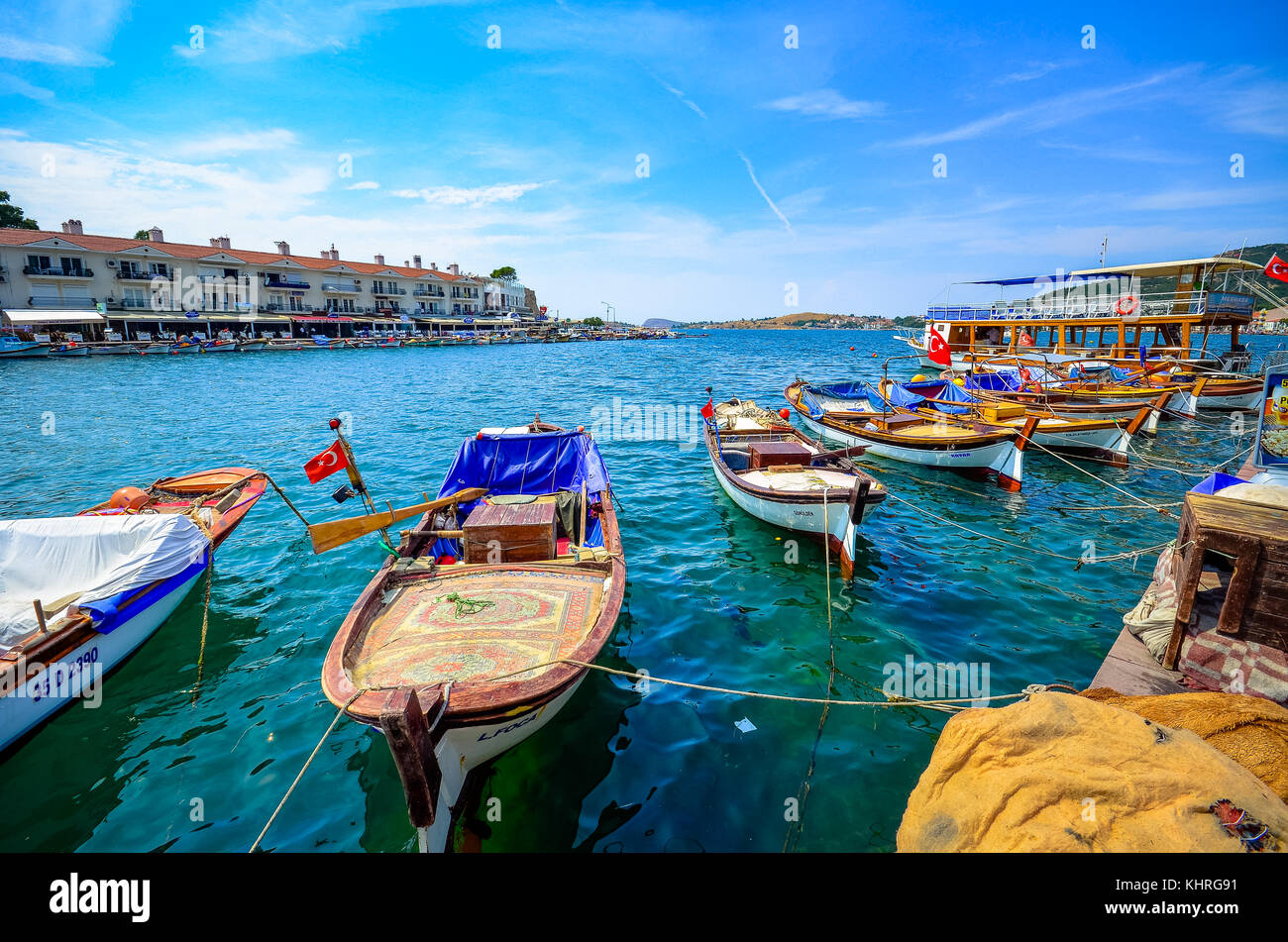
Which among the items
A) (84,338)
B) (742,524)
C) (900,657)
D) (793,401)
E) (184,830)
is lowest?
(184,830)

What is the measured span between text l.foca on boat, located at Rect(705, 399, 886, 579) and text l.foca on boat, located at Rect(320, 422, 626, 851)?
3824 mm

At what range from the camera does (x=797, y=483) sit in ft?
38.1

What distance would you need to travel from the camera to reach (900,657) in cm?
789

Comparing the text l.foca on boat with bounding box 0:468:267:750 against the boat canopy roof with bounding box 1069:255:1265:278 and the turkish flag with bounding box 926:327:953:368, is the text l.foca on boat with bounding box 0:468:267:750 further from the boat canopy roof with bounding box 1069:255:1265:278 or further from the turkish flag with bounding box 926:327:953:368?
the boat canopy roof with bounding box 1069:255:1265:278

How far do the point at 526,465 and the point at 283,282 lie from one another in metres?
78.2

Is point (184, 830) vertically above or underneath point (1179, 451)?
underneath

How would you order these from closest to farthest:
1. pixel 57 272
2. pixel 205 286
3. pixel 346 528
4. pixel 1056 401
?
pixel 346 528
pixel 1056 401
pixel 57 272
pixel 205 286

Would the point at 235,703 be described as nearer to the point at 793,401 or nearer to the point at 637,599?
the point at 637,599

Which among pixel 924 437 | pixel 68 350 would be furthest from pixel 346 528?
pixel 68 350

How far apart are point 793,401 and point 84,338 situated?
74.1 meters

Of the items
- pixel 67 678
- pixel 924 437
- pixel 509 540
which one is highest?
pixel 924 437

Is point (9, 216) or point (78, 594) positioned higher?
point (9, 216)

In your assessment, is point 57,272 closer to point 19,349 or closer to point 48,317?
point 48,317
